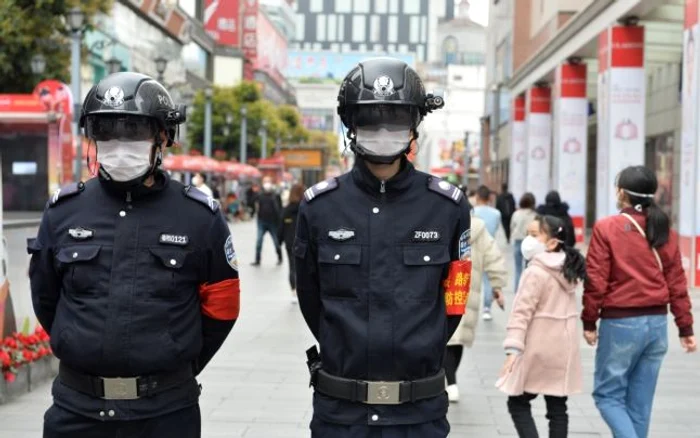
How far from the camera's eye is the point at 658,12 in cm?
2581

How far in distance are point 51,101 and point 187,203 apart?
29390mm

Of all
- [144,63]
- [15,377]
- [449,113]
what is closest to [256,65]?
[449,113]

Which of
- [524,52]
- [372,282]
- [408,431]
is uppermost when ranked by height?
[524,52]

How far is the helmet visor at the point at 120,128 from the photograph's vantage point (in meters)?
4.07

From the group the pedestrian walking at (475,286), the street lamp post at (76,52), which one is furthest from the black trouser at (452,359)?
the street lamp post at (76,52)

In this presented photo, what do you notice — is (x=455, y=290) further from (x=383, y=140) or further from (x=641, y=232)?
(x=641, y=232)

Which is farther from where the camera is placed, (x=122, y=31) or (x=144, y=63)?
(x=144, y=63)

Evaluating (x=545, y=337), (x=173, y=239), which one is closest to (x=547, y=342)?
(x=545, y=337)

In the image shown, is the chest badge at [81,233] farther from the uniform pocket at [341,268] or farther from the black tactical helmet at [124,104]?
the uniform pocket at [341,268]

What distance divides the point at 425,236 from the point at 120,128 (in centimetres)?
109

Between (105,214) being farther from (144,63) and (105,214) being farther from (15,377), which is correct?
(144,63)

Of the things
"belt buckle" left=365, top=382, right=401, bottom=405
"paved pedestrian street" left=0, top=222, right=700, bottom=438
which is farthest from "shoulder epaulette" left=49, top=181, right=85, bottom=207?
"paved pedestrian street" left=0, top=222, right=700, bottom=438

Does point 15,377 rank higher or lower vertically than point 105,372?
lower

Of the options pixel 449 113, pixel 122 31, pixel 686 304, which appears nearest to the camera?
→ pixel 686 304
